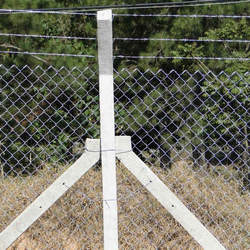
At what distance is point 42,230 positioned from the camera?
2945mm

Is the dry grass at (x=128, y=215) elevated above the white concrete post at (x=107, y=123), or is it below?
below

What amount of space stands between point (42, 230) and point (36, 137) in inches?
71.1

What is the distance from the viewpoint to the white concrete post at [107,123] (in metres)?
1.95

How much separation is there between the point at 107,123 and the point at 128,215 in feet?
4.11

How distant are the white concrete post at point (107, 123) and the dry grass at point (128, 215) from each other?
73cm

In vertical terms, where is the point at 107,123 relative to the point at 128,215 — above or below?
above

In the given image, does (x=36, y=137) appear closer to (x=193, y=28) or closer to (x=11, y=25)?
(x=11, y=25)

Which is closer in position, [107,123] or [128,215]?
[107,123]

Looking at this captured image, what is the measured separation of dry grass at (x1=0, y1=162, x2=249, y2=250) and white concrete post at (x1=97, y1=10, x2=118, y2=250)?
0.73m

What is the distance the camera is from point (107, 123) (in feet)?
6.63

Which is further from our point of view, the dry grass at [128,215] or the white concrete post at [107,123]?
the dry grass at [128,215]

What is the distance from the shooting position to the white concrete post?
6.40 feet

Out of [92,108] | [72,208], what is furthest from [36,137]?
[72,208]

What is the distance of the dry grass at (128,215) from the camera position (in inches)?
112
